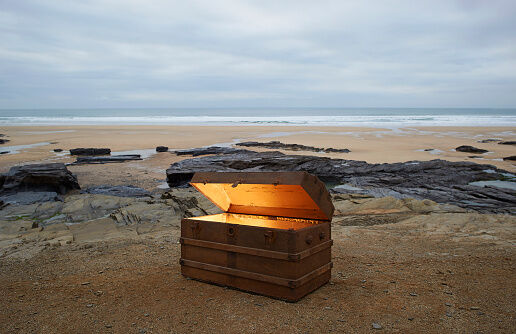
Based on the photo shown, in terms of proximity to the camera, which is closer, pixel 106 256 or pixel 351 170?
pixel 106 256

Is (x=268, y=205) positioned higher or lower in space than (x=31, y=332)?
higher

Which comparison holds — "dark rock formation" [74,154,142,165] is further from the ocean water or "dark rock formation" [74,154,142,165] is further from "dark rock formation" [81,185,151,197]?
the ocean water

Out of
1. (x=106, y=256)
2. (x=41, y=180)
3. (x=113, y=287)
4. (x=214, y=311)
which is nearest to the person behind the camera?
(x=214, y=311)

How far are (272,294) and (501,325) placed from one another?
2.02m

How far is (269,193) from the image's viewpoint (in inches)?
181

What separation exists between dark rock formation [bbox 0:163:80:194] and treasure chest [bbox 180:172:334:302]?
28.2 feet

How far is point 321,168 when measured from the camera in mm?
15445

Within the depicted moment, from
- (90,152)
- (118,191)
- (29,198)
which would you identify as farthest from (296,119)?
(29,198)

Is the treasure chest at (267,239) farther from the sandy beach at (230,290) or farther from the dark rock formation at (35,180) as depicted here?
the dark rock formation at (35,180)

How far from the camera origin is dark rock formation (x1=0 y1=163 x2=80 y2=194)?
38.1 feet

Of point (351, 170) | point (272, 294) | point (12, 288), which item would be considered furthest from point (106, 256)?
point (351, 170)

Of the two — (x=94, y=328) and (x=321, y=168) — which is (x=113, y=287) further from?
(x=321, y=168)

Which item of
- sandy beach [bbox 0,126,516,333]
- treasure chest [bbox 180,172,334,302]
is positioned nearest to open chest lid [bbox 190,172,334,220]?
treasure chest [bbox 180,172,334,302]

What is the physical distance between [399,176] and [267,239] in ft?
34.1
